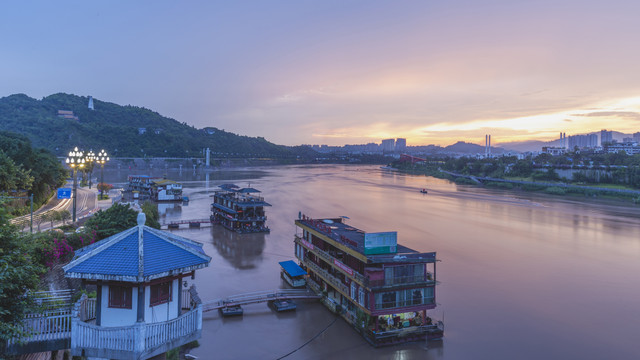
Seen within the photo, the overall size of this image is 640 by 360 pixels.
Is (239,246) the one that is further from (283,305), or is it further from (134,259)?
(134,259)

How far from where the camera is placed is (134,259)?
310 inches

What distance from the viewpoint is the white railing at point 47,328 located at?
7582mm

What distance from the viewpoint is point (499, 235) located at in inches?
1583

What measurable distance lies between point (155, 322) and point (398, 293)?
11.4m

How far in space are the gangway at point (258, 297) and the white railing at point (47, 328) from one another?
1203cm

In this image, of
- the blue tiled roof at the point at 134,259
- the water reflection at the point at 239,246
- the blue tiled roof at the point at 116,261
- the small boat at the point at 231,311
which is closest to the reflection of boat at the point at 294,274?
the small boat at the point at 231,311

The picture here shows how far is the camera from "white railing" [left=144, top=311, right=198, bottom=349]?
7594 millimetres

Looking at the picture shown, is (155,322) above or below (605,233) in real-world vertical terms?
above

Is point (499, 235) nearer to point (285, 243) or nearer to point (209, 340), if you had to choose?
point (285, 243)

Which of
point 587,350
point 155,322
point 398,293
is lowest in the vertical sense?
point 587,350

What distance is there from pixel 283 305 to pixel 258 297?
187cm

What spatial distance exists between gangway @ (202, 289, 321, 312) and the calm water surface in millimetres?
470

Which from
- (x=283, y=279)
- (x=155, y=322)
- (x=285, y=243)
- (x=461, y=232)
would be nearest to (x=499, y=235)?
(x=461, y=232)

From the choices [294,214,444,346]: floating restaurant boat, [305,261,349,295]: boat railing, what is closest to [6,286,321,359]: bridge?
[294,214,444,346]: floating restaurant boat
